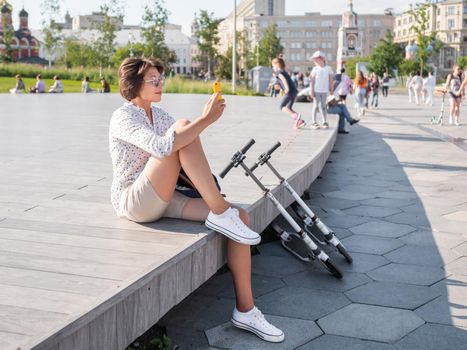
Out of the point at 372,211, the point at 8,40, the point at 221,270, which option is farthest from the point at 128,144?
the point at 8,40

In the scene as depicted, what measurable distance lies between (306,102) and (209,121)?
1838cm

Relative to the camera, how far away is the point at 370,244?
5.83 metres

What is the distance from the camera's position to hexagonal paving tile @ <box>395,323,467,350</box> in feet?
11.9

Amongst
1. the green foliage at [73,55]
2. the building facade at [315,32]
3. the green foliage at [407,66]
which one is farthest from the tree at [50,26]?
the building facade at [315,32]

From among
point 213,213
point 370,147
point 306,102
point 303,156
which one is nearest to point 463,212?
point 303,156

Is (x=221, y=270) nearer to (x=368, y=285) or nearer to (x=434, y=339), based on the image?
(x=368, y=285)

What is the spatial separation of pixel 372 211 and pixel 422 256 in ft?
5.91

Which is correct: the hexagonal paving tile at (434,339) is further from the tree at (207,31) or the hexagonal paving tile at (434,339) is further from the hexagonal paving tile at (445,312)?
the tree at (207,31)

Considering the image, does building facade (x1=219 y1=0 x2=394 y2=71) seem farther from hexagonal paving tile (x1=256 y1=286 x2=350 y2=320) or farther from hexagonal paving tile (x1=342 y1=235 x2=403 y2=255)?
hexagonal paving tile (x1=256 y1=286 x2=350 y2=320)

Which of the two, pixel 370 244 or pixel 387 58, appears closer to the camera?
pixel 370 244

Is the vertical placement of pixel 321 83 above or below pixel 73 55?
below

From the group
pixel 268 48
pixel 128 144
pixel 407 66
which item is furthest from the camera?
pixel 268 48

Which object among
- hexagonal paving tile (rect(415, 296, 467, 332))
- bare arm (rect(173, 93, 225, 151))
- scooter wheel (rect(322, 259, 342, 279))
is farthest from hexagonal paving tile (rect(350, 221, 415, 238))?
bare arm (rect(173, 93, 225, 151))

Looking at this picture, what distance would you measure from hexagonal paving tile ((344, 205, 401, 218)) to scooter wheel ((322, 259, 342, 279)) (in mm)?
2263
